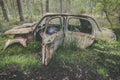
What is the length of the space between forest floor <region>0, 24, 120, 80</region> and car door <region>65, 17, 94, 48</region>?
24 cm

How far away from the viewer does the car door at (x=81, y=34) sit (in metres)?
7.68

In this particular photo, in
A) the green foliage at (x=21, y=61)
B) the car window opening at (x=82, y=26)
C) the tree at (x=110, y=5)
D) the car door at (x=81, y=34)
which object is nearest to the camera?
the green foliage at (x=21, y=61)

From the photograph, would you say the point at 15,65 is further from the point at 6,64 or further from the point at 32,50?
the point at 32,50

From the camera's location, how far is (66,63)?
721 centimetres

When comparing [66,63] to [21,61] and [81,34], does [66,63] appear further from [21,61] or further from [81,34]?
[21,61]

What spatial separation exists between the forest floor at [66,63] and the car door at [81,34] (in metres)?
0.24

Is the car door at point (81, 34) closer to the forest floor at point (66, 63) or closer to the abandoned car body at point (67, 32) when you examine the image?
the abandoned car body at point (67, 32)

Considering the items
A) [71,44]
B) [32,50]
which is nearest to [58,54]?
[71,44]

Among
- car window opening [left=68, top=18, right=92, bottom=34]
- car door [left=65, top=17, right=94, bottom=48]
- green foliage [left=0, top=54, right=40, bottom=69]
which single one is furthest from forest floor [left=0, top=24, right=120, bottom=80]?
car window opening [left=68, top=18, right=92, bottom=34]

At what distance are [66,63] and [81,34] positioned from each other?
142 cm

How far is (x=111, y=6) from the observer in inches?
423

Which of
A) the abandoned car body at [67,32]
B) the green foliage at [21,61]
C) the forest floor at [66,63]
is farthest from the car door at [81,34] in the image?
the green foliage at [21,61]

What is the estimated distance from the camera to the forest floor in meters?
6.64

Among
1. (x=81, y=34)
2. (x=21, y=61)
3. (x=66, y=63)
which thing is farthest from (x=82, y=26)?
(x=21, y=61)
